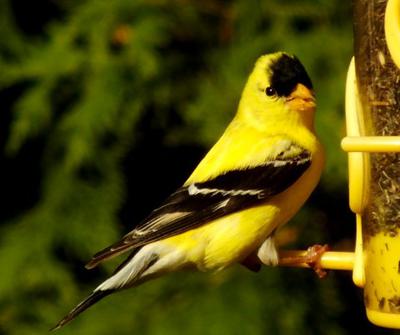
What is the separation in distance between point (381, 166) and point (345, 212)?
1.65m

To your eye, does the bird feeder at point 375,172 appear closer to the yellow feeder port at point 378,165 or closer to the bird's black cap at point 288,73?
the yellow feeder port at point 378,165

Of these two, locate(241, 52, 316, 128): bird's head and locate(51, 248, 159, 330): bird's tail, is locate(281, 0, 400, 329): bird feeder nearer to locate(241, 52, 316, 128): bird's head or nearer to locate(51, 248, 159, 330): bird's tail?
locate(241, 52, 316, 128): bird's head

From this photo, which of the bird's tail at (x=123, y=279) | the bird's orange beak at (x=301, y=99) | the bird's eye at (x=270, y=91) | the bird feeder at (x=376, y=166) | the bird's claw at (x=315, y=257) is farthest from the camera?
the bird's eye at (x=270, y=91)

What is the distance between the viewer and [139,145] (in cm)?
509

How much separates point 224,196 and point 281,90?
515 millimetres

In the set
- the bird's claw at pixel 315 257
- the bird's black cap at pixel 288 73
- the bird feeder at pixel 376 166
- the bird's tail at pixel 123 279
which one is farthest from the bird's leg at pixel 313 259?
the bird's black cap at pixel 288 73

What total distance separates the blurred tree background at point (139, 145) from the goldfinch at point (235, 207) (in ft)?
1.90

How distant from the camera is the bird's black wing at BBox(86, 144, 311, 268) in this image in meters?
3.60

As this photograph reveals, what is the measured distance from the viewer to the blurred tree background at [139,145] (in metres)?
4.38

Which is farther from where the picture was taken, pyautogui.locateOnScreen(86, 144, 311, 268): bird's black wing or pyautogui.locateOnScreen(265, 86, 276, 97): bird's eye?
pyautogui.locateOnScreen(265, 86, 276, 97): bird's eye

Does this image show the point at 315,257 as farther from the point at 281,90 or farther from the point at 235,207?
the point at 281,90

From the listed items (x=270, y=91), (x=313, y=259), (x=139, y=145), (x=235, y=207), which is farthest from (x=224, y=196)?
(x=139, y=145)

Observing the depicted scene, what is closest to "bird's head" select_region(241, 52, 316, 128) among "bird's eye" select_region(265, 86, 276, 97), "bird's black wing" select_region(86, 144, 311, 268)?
"bird's eye" select_region(265, 86, 276, 97)

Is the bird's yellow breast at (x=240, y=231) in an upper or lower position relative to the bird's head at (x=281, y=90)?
lower
